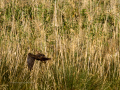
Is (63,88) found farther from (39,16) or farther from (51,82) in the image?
(39,16)

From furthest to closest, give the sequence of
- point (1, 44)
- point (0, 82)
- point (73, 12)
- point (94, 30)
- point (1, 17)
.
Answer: point (73, 12) → point (1, 17) → point (94, 30) → point (1, 44) → point (0, 82)

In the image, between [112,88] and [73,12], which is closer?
[112,88]

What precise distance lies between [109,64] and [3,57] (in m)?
1.35

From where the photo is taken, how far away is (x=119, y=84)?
2.47 metres

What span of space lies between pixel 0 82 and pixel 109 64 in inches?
54.5

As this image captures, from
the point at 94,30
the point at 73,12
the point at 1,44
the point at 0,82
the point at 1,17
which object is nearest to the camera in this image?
the point at 0,82

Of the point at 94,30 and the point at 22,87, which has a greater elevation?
the point at 94,30

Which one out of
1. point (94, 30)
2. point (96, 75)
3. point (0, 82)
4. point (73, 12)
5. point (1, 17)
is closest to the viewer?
point (0, 82)

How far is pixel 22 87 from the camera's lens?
224cm

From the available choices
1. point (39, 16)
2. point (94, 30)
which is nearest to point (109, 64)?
point (94, 30)

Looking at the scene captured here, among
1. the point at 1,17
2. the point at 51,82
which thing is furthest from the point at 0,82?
the point at 1,17

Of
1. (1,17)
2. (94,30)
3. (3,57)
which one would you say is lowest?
(3,57)

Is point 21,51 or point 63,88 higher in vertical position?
point 21,51

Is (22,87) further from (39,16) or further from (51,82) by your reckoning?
(39,16)
